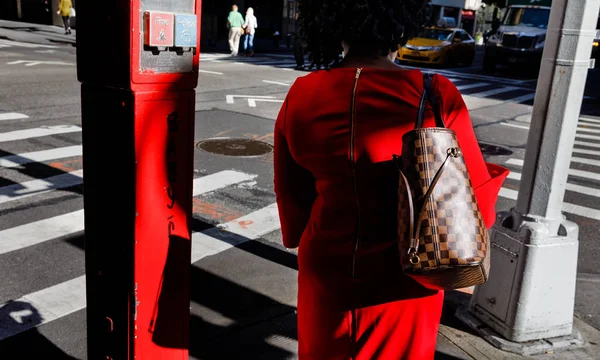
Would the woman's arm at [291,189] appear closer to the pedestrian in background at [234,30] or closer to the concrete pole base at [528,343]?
the concrete pole base at [528,343]

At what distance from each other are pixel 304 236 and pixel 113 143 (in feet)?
2.52

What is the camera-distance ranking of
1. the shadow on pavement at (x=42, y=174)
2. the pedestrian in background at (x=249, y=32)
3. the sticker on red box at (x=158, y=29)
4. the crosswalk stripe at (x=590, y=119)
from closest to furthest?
1. the sticker on red box at (x=158, y=29)
2. the shadow on pavement at (x=42, y=174)
3. the crosswalk stripe at (x=590, y=119)
4. the pedestrian in background at (x=249, y=32)

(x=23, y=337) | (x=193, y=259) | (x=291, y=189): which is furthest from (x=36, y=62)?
(x=291, y=189)

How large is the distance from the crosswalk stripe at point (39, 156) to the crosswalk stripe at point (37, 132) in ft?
2.60

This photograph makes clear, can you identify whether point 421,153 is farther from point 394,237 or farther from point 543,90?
point 543,90

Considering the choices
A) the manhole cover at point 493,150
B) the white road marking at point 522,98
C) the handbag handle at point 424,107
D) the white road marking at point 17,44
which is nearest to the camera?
the handbag handle at point 424,107

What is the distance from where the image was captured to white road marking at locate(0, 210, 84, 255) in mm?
4859

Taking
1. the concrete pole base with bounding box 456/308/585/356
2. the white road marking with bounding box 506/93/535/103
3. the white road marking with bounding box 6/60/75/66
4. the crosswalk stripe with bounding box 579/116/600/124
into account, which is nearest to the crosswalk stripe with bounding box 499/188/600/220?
the concrete pole base with bounding box 456/308/585/356

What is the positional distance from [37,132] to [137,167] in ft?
23.1

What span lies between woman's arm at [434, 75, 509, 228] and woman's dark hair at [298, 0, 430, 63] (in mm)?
212

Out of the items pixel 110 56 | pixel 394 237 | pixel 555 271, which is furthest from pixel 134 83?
pixel 555 271

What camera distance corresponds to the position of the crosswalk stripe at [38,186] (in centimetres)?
596

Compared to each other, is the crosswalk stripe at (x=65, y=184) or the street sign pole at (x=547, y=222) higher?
the street sign pole at (x=547, y=222)

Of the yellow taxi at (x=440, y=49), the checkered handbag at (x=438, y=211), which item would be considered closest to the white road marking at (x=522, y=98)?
the yellow taxi at (x=440, y=49)
